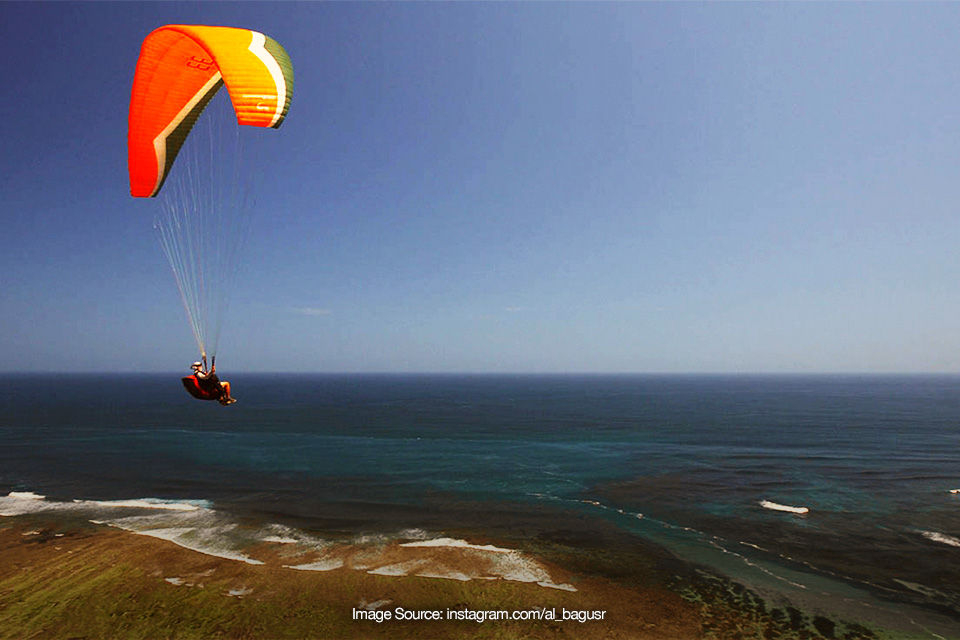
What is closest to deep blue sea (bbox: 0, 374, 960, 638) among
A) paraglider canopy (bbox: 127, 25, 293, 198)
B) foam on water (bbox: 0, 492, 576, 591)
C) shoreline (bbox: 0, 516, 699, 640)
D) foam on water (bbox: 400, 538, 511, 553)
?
foam on water (bbox: 0, 492, 576, 591)

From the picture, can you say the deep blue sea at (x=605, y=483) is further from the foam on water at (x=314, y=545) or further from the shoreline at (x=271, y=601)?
the shoreline at (x=271, y=601)

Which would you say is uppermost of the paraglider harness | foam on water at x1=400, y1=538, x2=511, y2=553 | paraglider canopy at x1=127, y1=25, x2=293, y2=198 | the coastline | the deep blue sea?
paraglider canopy at x1=127, y1=25, x2=293, y2=198

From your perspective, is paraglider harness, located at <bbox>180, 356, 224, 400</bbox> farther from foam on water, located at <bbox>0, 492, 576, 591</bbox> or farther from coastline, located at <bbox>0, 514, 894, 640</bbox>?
foam on water, located at <bbox>0, 492, 576, 591</bbox>

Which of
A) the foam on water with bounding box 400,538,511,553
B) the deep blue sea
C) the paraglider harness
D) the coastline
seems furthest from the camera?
the foam on water with bounding box 400,538,511,553

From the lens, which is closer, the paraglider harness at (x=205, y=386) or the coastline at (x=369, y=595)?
the paraglider harness at (x=205, y=386)

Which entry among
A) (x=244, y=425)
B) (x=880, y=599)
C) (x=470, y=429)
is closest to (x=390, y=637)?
(x=880, y=599)

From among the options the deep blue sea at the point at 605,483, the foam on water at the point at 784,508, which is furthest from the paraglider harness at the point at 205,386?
the foam on water at the point at 784,508

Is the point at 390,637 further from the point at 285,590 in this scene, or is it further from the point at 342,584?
the point at 285,590

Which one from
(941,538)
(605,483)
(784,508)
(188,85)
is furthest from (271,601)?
(941,538)
